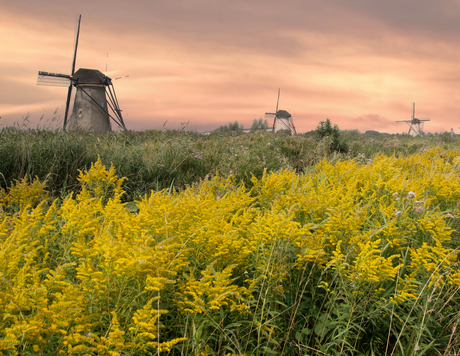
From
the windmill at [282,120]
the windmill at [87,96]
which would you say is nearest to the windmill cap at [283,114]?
the windmill at [282,120]

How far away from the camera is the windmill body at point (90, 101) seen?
2503 cm

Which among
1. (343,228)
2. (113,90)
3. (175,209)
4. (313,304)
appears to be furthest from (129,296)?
(113,90)

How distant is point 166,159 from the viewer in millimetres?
7531

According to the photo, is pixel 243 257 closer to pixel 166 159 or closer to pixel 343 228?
pixel 343 228

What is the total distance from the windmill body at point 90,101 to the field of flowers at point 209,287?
24588 mm

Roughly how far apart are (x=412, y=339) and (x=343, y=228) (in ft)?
3.12

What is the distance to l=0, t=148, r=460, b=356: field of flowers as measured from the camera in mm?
1666

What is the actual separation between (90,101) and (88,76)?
2.27 metres

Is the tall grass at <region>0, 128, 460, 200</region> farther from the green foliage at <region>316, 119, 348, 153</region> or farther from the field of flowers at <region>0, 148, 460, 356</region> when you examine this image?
the green foliage at <region>316, 119, 348, 153</region>

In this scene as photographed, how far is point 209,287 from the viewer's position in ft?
6.31

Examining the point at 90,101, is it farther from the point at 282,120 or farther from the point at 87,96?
the point at 282,120

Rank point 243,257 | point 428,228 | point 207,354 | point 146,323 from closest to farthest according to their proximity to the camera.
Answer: point 146,323 → point 207,354 → point 243,257 → point 428,228

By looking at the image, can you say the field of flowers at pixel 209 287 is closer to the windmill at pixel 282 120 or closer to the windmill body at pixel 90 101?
the windmill body at pixel 90 101

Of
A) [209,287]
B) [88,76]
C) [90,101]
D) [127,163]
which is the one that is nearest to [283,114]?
[88,76]
